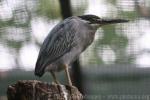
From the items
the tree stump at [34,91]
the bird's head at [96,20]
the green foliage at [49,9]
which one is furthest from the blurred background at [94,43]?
the tree stump at [34,91]

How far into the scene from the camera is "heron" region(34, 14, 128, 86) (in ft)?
10.3

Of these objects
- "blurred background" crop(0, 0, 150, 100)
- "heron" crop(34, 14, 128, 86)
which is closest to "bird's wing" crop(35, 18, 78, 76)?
"heron" crop(34, 14, 128, 86)

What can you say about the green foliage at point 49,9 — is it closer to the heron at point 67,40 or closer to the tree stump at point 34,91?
the heron at point 67,40

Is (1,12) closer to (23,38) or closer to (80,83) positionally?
(23,38)

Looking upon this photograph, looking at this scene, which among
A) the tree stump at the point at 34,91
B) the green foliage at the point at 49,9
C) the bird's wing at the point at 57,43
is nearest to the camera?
the tree stump at the point at 34,91

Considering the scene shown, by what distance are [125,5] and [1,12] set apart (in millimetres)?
694

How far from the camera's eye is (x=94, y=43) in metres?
3.61

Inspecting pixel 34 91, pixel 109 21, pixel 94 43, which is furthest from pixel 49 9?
pixel 34 91

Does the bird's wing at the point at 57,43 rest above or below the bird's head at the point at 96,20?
below

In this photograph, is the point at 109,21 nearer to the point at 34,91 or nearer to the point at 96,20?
the point at 96,20

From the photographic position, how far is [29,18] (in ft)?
11.5

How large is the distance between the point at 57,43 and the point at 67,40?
0.06 metres

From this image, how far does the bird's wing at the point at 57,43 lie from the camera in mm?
3094

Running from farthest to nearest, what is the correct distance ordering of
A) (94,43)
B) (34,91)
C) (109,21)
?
1. (94,43)
2. (109,21)
3. (34,91)
